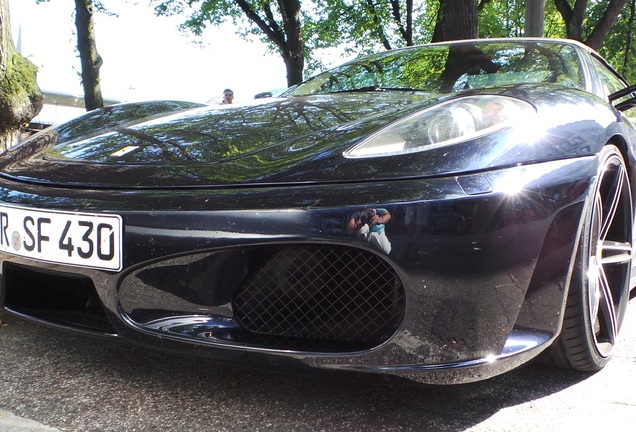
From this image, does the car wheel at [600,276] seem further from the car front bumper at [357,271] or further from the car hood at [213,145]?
the car hood at [213,145]

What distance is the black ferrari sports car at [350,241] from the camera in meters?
1.38

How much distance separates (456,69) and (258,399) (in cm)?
176

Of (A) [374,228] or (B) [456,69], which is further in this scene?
(B) [456,69]

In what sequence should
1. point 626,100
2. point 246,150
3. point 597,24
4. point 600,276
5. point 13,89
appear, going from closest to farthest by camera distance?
1. point 246,150
2. point 600,276
3. point 626,100
4. point 13,89
5. point 597,24

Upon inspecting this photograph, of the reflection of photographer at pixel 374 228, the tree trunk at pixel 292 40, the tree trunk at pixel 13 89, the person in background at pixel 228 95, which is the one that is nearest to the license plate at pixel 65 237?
the reflection of photographer at pixel 374 228

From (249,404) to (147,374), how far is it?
0.39m

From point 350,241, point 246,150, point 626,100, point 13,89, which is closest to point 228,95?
point 13,89

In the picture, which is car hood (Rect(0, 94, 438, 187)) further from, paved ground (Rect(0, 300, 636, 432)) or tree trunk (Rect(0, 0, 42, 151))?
tree trunk (Rect(0, 0, 42, 151))

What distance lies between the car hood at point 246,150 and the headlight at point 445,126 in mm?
43

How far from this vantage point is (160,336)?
153 centimetres

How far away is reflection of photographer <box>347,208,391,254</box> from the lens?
1.37m

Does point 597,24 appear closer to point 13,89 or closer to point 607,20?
point 607,20

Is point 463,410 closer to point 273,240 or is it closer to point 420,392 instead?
point 420,392

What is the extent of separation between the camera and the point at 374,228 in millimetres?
1368
